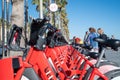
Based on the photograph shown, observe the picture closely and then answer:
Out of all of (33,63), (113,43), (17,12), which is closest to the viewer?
(113,43)

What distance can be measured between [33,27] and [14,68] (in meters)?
0.66

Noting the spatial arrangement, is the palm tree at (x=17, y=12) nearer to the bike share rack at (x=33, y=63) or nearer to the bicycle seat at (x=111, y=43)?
the bike share rack at (x=33, y=63)

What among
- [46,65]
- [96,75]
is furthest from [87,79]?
[46,65]

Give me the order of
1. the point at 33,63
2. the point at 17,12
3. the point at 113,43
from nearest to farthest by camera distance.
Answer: the point at 113,43
the point at 33,63
the point at 17,12

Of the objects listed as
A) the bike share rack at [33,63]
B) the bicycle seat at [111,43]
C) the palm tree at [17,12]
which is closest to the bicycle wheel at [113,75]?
the bike share rack at [33,63]

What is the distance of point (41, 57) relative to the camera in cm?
491

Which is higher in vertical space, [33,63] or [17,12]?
[17,12]

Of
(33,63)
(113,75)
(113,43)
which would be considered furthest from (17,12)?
(113,43)

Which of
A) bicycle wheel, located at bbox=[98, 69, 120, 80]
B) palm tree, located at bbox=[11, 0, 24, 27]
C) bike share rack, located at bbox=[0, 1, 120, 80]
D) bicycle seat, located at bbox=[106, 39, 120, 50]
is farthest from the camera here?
palm tree, located at bbox=[11, 0, 24, 27]

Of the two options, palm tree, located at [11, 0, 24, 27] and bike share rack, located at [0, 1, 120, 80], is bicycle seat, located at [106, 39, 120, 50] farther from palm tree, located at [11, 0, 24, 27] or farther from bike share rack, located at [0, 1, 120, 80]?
palm tree, located at [11, 0, 24, 27]

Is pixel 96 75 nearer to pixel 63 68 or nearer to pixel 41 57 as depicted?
pixel 41 57

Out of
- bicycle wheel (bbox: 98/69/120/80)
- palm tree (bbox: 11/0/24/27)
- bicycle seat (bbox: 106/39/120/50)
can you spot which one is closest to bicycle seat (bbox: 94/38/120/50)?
bicycle seat (bbox: 106/39/120/50)

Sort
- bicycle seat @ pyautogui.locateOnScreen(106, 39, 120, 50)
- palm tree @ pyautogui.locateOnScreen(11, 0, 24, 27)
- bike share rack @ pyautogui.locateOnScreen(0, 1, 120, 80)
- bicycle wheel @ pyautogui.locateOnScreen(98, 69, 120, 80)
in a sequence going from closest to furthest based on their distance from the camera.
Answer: bike share rack @ pyautogui.locateOnScreen(0, 1, 120, 80), bicycle seat @ pyautogui.locateOnScreen(106, 39, 120, 50), bicycle wheel @ pyautogui.locateOnScreen(98, 69, 120, 80), palm tree @ pyautogui.locateOnScreen(11, 0, 24, 27)

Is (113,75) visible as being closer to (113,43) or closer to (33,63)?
(113,43)
